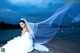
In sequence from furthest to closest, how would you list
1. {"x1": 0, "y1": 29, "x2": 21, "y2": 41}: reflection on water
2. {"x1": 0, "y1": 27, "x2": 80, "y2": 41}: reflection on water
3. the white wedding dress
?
{"x1": 0, "y1": 29, "x2": 21, "y2": 41}: reflection on water
{"x1": 0, "y1": 27, "x2": 80, "y2": 41}: reflection on water
the white wedding dress

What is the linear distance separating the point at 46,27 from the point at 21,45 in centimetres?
77

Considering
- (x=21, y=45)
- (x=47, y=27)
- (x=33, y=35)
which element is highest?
(x=47, y=27)

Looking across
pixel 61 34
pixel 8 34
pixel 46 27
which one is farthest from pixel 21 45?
pixel 61 34

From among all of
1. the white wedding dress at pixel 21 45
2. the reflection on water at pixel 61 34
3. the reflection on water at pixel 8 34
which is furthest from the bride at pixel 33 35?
the reflection on water at pixel 8 34

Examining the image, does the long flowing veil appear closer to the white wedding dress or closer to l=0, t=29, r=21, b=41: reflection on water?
the white wedding dress

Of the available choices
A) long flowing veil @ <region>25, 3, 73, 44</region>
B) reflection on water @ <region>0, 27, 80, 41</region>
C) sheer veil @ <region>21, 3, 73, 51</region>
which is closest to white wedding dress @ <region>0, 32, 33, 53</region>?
sheer veil @ <region>21, 3, 73, 51</region>

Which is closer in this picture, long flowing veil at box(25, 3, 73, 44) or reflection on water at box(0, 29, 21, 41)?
long flowing veil at box(25, 3, 73, 44)

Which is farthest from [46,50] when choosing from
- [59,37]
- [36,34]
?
[59,37]

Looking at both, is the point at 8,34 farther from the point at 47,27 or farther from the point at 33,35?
the point at 47,27

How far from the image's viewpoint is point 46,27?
448cm

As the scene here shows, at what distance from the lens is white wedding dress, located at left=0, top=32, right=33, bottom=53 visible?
12.8ft

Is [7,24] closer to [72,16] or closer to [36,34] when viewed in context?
[36,34]

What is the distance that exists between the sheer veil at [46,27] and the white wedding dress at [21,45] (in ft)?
0.55

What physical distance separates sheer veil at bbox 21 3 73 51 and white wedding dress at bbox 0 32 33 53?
0.55ft
